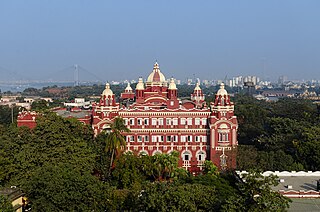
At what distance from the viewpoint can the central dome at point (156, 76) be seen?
175 feet

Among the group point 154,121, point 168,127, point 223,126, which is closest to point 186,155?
point 168,127

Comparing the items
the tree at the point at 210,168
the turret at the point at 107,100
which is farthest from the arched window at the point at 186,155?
the turret at the point at 107,100

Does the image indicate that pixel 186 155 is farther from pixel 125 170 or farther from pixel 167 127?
pixel 125 170

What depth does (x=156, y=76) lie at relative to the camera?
53500 millimetres

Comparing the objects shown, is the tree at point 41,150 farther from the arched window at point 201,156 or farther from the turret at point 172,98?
the arched window at point 201,156

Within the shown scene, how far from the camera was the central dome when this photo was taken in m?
53.3

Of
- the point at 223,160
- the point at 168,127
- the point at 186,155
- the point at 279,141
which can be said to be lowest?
the point at 223,160

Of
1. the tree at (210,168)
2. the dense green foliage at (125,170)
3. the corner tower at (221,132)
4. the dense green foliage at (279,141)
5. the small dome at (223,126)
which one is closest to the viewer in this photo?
the dense green foliage at (125,170)

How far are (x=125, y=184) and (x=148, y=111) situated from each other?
39.4 ft

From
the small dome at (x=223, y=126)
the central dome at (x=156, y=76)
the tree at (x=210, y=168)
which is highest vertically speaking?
the central dome at (x=156, y=76)

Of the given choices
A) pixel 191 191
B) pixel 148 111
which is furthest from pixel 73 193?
pixel 148 111

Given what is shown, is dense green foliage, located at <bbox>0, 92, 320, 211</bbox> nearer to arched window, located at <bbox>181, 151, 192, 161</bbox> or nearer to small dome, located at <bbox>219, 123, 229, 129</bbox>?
small dome, located at <bbox>219, 123, 229, 129</bbox>

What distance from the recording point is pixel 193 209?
22.9 metres

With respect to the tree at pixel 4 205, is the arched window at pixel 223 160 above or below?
below
